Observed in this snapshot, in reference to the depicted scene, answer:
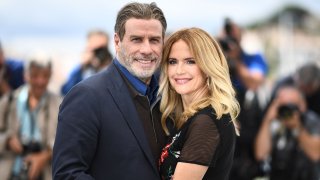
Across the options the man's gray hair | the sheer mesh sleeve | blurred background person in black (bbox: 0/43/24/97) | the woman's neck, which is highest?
the man's gray hair

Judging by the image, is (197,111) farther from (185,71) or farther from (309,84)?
(309,84)

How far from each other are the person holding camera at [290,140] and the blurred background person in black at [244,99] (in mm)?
95

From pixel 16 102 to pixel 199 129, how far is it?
9.75 feet

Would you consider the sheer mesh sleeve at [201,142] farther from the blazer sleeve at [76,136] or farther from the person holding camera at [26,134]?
the person holding camera at [26,134]

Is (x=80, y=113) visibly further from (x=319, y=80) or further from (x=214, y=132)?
(x=319, y=80)

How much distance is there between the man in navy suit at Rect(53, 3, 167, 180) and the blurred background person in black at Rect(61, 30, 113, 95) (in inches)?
110

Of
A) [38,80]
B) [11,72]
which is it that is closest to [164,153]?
[38,80]

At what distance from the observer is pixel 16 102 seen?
609cm

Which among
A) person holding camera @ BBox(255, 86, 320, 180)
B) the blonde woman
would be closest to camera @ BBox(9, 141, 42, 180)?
person holding camera @ BBox(255, 86, 320, 180)

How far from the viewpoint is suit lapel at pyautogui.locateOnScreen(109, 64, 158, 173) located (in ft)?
11.5

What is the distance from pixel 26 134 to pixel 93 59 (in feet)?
3.79

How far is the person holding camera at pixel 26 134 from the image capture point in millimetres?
6027

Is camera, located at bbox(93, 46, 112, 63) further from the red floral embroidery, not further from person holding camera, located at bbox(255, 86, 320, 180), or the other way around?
the red floral embroidery

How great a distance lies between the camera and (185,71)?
12.1 feet
